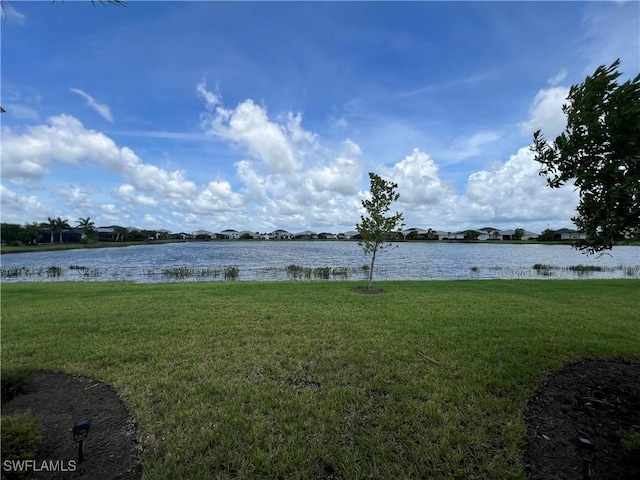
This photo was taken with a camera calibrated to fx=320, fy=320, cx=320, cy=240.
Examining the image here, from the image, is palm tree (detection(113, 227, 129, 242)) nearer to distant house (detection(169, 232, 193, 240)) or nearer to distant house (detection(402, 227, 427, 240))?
distant house (detection(169, 232, 193, 240))

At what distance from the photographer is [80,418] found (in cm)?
361

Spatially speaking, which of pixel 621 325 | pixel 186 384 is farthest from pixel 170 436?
pixel 621 325

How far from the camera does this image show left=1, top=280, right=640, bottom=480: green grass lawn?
3.06m

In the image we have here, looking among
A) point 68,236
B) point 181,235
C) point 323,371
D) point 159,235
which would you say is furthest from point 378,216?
point 181,235

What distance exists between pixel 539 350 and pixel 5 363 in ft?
29.4

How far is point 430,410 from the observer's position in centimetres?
374

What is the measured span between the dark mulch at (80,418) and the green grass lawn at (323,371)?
18cm

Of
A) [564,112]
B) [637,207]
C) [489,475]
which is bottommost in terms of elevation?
[489,475]

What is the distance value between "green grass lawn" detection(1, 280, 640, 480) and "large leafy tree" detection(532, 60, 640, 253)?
232 centimetres

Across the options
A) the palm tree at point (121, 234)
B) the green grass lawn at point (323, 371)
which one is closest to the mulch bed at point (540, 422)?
the green grass lawn at point (323, 371)

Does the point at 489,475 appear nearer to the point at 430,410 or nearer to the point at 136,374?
the point at 430,410

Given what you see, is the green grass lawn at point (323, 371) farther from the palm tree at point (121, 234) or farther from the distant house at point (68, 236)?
the palm tree at point (121, 234)

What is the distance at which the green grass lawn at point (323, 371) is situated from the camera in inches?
121

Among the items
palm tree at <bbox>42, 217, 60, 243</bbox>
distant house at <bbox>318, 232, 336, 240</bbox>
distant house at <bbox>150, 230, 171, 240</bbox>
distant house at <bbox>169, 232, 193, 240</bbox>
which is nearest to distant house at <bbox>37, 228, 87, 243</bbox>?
palm tree at <bbox>42, 217, 60, 243</bbox>
